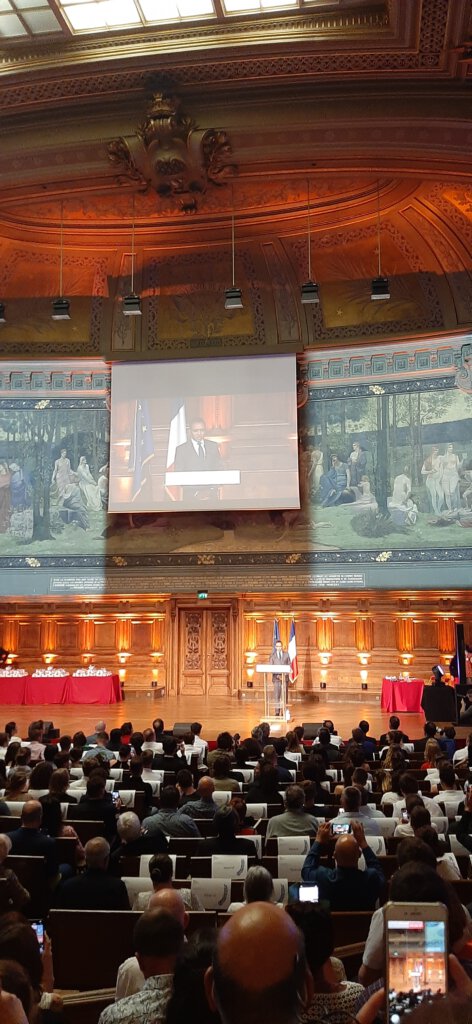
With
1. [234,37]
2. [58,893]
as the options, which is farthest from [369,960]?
[234,37]

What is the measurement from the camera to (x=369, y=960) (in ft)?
9.78

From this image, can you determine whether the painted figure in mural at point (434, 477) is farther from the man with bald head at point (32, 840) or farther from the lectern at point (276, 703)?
the man with bald head at point (32, 840)

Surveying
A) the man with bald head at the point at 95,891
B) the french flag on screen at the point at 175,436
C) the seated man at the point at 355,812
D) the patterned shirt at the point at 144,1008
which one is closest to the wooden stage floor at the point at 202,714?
the french flag on screen at the point at 175,436

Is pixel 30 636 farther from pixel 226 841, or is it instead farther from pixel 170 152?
pixel 226 841

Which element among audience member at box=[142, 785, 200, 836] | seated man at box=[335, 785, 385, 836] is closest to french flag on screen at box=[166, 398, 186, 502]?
audience member at box=[142, 785, 200, 836]

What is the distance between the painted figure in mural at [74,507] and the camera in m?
21.0

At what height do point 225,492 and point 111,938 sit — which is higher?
point 225,492

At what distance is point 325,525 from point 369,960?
56.8ft

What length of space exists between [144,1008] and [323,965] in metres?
0.59

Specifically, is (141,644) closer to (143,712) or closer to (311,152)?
(143,712)

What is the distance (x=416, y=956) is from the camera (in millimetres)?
1825

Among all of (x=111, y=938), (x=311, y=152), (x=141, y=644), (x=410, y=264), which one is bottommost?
(x=111, y=938)

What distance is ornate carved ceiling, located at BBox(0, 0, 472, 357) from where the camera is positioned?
11836 mm

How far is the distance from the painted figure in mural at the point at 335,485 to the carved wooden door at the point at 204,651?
12.0ft
